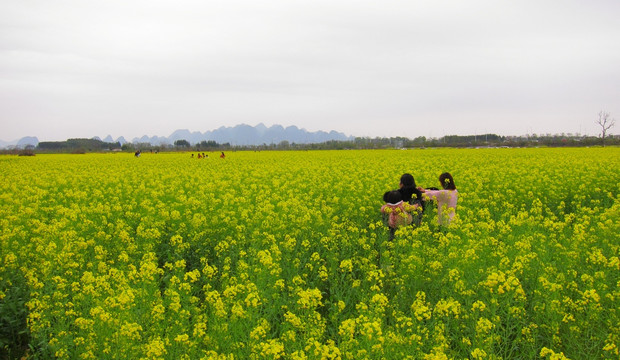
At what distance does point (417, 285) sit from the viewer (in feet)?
20.1

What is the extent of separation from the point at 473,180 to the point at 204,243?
10905 millimetres

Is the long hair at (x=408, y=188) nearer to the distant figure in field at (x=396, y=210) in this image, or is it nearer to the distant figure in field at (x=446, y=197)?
the distant figure in field at (x=396, y=210)

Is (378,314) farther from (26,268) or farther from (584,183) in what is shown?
(584,183)

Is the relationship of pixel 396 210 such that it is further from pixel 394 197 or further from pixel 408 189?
pixel 408 189

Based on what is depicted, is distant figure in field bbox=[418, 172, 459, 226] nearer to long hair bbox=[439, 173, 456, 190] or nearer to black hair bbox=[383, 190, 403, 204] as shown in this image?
long hair bbox=[439, 173, 456, 190]

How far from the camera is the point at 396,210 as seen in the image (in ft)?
26.7

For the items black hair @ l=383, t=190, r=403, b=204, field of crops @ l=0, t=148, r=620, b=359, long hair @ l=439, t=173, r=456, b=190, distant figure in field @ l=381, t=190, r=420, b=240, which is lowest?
field of crops @ l=0, t=148, r=620, b=359

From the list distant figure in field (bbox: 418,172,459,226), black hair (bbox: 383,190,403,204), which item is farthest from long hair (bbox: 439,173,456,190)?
black hair (bbox: 383,190,403,204)

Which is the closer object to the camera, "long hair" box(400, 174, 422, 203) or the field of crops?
the field of crops

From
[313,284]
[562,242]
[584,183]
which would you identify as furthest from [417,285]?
[584,183]

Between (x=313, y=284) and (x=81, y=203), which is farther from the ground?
(x=81, y=203)

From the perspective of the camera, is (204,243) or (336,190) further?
(336,190)

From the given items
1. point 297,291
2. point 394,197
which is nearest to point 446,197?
point 394,197

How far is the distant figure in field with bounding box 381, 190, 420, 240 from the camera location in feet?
26.7
